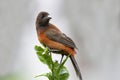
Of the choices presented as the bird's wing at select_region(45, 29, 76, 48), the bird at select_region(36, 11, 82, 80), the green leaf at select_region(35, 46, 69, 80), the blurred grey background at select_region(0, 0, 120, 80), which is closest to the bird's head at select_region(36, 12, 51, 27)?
the bird at select_region(36, 11, 82, 80)

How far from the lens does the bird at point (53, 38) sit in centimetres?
249

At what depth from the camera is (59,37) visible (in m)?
Answer: 2.68

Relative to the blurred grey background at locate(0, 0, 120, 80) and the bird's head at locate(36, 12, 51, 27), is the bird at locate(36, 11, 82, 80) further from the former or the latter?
the blurred grey background at locate(0, 0, 120, 80)

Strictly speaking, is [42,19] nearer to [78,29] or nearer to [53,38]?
[53,38]

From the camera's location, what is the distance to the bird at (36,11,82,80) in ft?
8.18

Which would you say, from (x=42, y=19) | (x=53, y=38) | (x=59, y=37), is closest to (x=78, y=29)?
(x=53, y=38)

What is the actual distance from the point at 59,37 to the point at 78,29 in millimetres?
5536
